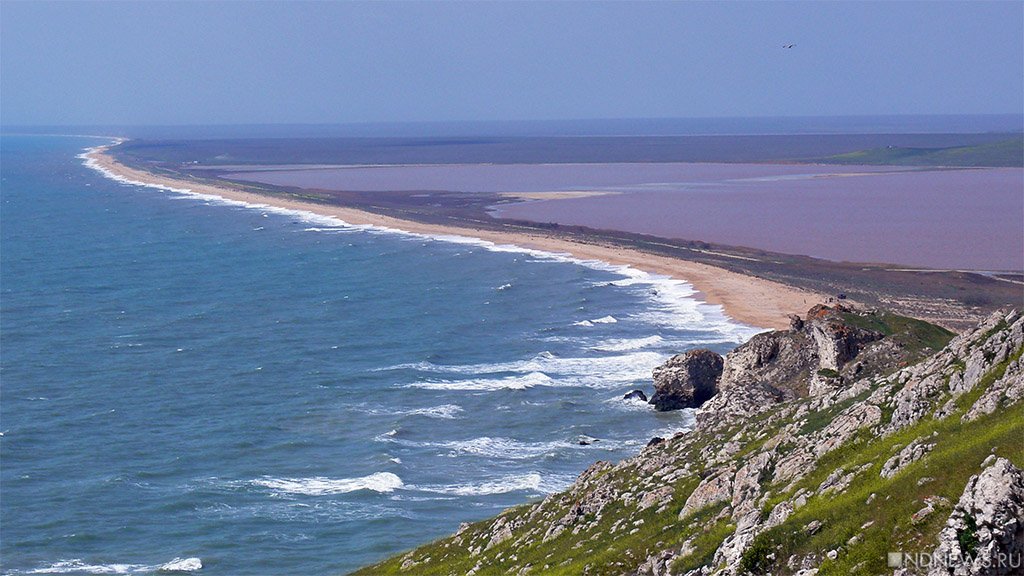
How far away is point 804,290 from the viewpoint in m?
89.1

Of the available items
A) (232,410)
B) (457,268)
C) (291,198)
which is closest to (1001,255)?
(457,268)

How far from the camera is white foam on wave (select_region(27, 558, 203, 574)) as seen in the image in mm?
41000

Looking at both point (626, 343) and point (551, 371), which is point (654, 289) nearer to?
point (626, 343)

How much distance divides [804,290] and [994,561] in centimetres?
7424

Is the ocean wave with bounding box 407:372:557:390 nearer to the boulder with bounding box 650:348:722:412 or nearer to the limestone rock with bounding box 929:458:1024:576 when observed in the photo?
the boulder with bounding box 650:348:722:412

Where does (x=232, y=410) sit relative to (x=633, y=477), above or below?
below

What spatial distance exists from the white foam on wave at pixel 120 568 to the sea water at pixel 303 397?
9 cm

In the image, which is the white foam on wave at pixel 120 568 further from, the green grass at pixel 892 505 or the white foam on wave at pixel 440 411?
the green grass at pixel 892 505

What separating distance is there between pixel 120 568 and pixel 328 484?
34.8 feet

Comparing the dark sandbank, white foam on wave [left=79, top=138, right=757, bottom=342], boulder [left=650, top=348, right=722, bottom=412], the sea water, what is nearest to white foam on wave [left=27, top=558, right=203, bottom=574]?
the sea water

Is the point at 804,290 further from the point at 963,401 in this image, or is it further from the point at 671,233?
the point at 963,401

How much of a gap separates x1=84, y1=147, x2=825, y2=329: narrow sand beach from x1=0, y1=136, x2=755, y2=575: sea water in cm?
231

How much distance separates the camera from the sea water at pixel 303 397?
4497cm

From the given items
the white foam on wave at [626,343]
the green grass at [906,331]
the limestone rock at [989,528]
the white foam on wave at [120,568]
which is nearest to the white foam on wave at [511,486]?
the white foam on wave at [120,568]
